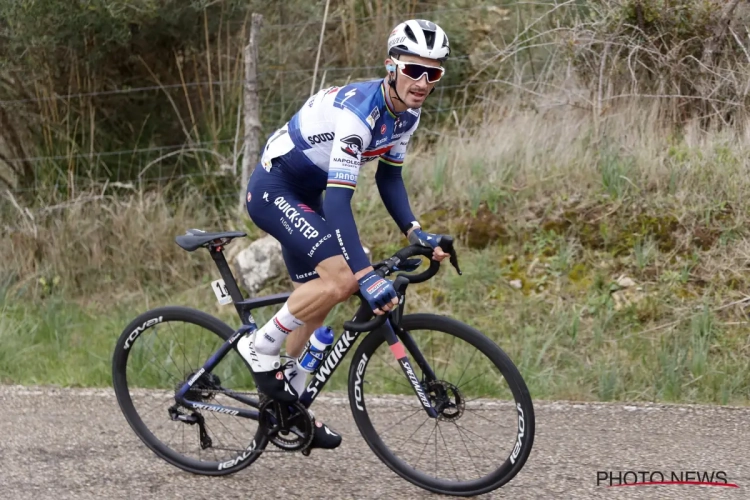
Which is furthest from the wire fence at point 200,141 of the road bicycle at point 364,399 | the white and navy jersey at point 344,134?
the white and navy jersey at point 344,134

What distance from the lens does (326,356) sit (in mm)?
4012

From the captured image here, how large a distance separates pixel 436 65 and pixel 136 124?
17.9 ft

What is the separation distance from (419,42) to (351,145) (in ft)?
1.64

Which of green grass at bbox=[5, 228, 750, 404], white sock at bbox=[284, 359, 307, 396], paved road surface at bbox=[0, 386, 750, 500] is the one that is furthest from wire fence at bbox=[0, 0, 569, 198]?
white sock at bbox=[284, 359, 307, 396]

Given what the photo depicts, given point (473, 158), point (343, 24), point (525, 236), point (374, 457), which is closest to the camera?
point (374, 457)

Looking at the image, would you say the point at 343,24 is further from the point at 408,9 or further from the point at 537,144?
the point at 537,144

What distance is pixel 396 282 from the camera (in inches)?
147

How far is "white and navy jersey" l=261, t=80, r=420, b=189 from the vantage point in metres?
3.71

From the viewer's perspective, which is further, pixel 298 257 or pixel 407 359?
pixel 298 257

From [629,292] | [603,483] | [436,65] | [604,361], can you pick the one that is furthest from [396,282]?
[629,292]

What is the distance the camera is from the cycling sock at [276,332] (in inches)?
155

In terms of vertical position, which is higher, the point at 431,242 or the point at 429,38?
the point at 429,38

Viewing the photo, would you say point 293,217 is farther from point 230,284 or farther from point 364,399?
point 364,399

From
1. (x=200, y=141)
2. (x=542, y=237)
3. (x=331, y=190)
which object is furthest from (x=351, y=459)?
(x=200, y=141)
